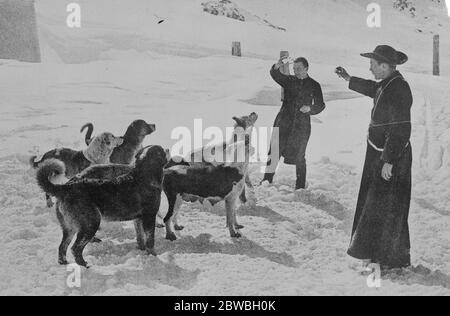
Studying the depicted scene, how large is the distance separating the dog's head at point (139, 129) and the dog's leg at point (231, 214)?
0.91 metres

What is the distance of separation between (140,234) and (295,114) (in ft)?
6.13

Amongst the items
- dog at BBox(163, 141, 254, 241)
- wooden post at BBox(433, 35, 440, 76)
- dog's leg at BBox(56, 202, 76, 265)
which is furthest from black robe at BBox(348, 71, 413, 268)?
dog's leg at BBox(56, 202, 76, 265)

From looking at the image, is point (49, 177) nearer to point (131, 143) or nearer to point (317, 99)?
point (131, 143)

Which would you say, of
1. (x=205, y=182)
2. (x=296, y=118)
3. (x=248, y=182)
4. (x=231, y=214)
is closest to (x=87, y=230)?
(x=205, y=182)

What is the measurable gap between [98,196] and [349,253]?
202cm

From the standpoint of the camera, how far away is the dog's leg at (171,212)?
503cm

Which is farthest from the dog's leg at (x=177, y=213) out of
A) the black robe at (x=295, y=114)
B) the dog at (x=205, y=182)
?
the black robe at (x=295, y=114)

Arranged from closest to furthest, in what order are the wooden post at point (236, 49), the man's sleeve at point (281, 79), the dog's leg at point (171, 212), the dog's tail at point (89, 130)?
A: 1. the dog's leg at point (171, 212)
2. the dog's tail at point (89, 130)
3. the man's sleeve at point (281, 79)
4. the wooden post at point (236, 49)

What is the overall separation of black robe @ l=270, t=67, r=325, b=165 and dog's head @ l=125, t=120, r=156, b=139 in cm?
125

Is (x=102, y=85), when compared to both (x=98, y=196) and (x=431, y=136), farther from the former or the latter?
(x=431, y=136)

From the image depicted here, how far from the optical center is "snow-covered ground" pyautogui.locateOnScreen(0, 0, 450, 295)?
4.95m

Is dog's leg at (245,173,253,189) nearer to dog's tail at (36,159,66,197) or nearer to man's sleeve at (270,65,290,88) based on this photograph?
man's sleeve at (270,65,290,88)

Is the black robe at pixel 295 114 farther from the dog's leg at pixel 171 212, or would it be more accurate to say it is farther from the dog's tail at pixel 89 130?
the dog's tail at pixel 89 130
